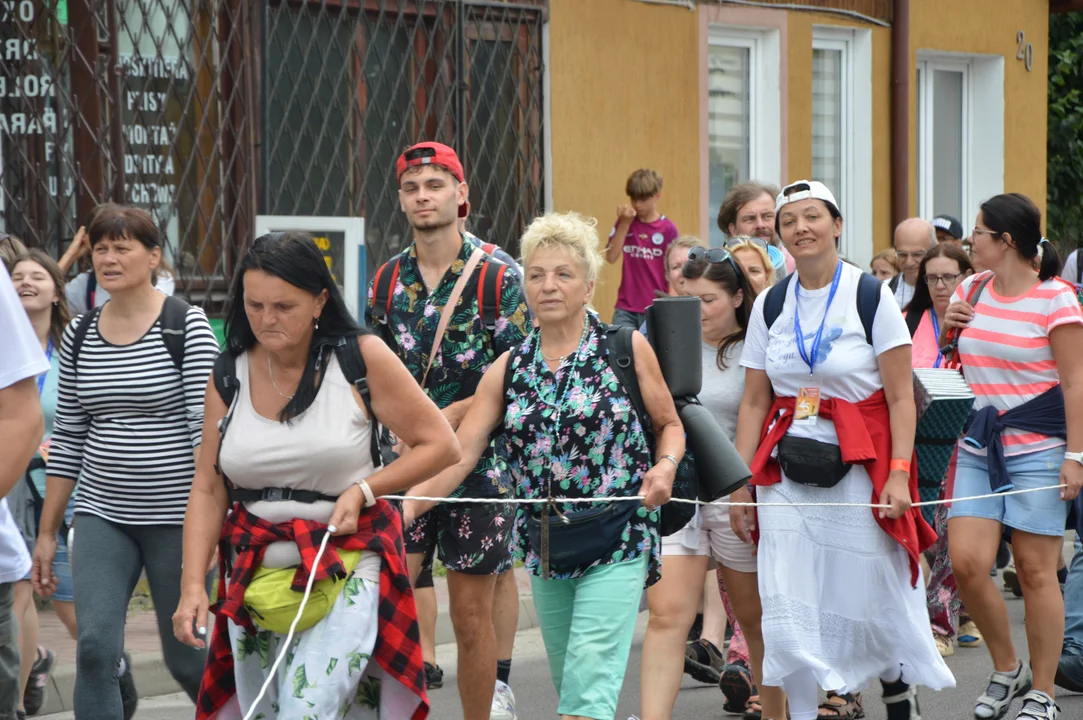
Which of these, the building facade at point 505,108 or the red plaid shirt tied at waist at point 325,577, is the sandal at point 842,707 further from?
the building facade at point 505,108

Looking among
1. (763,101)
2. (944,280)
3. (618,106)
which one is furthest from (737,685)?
(763,101)

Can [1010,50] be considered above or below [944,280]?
above

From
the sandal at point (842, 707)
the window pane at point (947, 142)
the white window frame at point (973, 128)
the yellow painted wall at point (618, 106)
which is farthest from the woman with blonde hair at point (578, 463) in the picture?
the window pane at point (947, 142)

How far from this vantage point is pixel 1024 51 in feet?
53.0

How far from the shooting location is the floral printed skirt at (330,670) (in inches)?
164

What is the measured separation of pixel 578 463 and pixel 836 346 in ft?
3.65

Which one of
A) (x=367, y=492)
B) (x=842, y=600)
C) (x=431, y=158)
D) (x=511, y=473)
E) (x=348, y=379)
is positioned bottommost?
(x=842, y=600)

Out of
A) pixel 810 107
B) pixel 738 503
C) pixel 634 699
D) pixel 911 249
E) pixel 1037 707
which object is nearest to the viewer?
pixel 738 503

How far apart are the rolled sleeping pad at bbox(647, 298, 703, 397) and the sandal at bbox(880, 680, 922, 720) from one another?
4.55ft

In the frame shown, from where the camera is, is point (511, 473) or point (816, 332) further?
point (816, 332)

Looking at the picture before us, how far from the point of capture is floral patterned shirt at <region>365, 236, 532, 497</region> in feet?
20.1

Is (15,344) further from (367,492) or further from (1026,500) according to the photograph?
(1026,500)

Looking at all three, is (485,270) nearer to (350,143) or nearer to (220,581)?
(220,581)

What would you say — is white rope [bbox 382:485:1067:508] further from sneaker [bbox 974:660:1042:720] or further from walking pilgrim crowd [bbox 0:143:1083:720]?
sneaker [bbox 974:660:1042:720]
